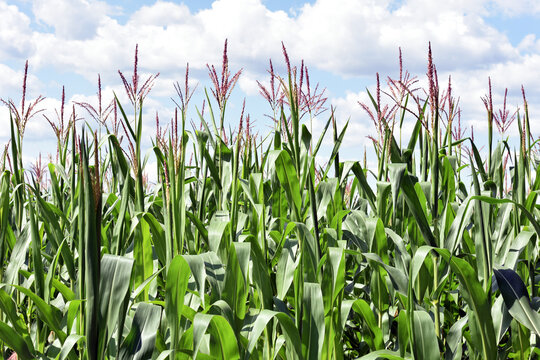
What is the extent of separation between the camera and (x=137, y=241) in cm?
199

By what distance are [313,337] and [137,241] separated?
Answer: 31.9 inches

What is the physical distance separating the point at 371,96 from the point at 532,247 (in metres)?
1.01

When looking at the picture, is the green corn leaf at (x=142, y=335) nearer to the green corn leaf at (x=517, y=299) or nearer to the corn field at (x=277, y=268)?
the corn field at (x=277, y=268)

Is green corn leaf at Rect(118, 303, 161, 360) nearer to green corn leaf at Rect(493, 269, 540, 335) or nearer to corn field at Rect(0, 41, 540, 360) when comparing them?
corn field at Rect(0, 41, 540, 360)

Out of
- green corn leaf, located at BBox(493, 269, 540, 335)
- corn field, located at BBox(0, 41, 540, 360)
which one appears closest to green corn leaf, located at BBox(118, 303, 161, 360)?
corn field, located at BBox(0, 41, 540, 360)

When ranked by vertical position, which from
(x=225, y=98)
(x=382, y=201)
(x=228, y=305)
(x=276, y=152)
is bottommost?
(x=228, y=305)

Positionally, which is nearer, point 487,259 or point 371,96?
point 487,259

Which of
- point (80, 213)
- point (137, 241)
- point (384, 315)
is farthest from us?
point (384, 315)

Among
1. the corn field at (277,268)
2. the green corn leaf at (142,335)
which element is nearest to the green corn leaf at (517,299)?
the corn field at (277,268)

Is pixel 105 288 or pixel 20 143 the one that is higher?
pixel 20 143

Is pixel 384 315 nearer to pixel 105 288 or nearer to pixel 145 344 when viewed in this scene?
pixel 145 344

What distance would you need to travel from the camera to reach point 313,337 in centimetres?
159

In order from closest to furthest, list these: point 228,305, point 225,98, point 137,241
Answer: point 228,305 < point 137,241 < point 225,98

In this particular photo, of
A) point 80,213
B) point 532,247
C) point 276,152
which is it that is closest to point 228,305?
point 80,213
